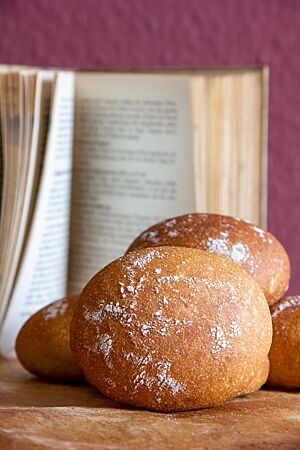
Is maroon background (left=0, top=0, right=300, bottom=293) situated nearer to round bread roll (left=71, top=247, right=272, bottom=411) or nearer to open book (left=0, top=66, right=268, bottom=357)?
open book (left=0, top=66, right=268, bottom=357)

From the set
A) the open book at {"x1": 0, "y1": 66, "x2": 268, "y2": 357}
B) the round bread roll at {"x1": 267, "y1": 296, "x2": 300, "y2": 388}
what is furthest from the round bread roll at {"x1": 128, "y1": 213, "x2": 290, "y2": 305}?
the open book at {"x1": 0, "y1": 66, "x2": 268, "y2": 357}

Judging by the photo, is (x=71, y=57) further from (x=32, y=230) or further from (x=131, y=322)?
(x=131, y=322)

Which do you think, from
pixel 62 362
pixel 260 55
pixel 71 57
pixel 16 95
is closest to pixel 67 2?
pixel 71 57

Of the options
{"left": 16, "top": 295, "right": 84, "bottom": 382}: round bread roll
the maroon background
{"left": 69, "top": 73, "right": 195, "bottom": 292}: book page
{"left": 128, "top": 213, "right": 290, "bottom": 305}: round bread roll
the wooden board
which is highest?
the maroon background

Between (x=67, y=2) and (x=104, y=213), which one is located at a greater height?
(x=67, y=2)

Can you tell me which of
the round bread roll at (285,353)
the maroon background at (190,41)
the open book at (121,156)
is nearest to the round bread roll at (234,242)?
the round bread roll at (285,353)

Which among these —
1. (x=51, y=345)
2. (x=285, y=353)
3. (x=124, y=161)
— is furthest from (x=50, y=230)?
(x=285, y=353)
